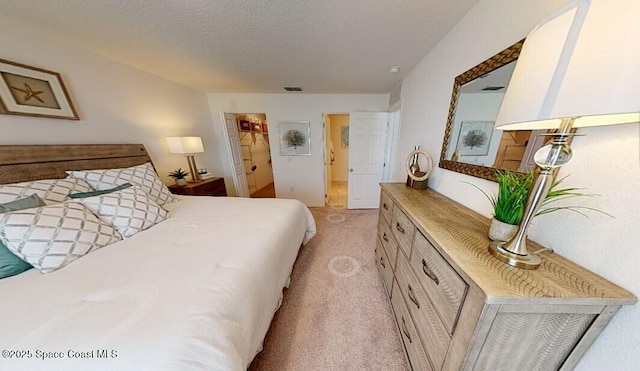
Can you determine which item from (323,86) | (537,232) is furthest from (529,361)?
(323,86)

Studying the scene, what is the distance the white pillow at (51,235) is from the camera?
35.8 inches

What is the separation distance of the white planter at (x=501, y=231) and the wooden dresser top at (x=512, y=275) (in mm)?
40

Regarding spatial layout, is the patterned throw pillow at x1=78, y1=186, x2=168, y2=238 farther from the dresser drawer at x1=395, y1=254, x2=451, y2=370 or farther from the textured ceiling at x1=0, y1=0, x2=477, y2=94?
the dresser drawer at x1=395, y1=254, x2=451, y2=370

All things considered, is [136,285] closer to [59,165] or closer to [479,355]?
[479,355]

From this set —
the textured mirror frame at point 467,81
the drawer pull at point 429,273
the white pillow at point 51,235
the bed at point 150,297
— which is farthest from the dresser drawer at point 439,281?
the white pillow at point 51,235

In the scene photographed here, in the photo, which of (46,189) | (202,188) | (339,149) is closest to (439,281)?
(46,189)

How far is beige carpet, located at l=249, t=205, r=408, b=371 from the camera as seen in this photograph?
1.14m

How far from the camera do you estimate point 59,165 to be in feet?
4.96

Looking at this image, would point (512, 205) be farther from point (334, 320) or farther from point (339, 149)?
point (339, 149)

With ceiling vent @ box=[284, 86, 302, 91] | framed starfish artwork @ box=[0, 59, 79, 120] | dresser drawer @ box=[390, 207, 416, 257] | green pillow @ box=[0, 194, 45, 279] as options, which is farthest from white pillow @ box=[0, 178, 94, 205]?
ceiling vent @ box=[284, 86, 302, 91]

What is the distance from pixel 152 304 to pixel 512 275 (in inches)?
52.9

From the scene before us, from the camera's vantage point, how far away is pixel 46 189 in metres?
1.26

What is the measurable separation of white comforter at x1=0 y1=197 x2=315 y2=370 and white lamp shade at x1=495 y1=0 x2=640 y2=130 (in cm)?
125

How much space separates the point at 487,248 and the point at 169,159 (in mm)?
3454
